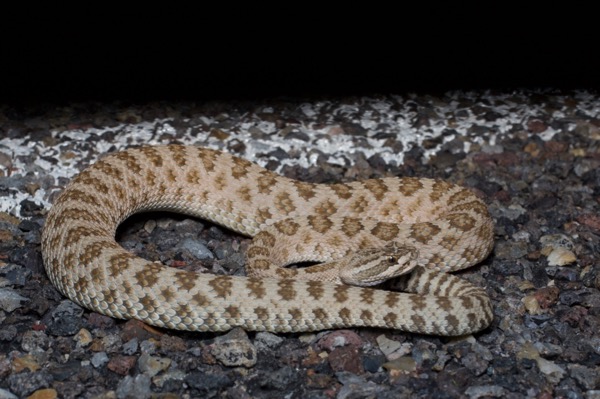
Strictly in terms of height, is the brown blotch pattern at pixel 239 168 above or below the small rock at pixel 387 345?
above

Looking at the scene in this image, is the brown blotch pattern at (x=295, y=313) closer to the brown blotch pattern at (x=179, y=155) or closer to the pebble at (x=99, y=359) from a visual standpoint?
the pebble at (x=99, y=359)

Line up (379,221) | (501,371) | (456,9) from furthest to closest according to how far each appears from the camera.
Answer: (456,9) → (379,221) → (501,371)

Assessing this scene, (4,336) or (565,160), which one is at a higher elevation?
(565,160)

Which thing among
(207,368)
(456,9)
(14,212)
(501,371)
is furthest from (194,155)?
(456,9)

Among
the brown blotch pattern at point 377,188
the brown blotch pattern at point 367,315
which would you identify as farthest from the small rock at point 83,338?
the brown blotch pattern at point 377,188

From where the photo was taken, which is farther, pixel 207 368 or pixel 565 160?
pixel 565 160

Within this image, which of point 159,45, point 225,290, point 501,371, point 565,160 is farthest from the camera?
point 159,45

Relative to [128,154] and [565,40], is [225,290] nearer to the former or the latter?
[128,154]

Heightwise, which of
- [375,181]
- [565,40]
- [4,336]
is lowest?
[4,336]
